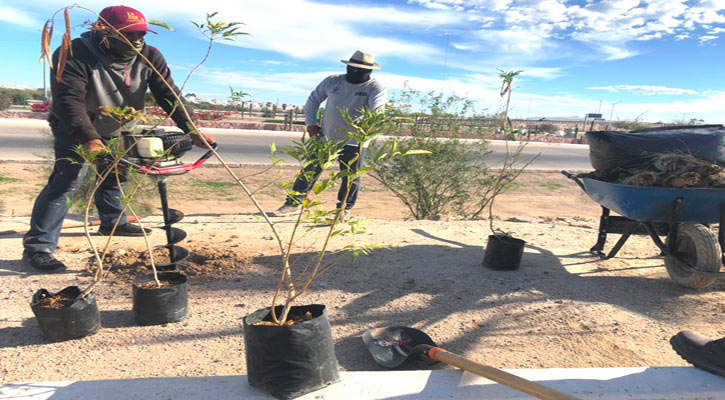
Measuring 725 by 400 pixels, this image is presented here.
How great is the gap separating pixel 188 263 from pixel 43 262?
919 millimetres

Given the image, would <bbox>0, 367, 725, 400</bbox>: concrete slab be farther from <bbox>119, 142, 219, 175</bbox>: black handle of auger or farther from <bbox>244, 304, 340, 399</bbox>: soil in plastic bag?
<bbox>119, 142, 219, 175</bbox>: black handle of auger

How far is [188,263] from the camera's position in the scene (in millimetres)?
3375

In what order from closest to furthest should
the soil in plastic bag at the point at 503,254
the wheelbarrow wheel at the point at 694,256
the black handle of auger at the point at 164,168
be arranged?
the black handle of auger at the point at 164,168 < the wheelbarrow wheel at the point at 694,256 < the soil in plastic bag at the point at 503,254

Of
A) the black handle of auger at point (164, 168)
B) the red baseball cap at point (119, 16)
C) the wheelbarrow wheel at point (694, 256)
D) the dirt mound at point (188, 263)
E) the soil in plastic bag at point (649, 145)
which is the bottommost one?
the dirt mound at point (188, 263)

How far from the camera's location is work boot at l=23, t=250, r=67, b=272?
120 inches

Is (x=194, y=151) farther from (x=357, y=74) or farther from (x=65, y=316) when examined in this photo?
(x=65, y=316)

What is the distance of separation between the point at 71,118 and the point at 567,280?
3550 millimetres

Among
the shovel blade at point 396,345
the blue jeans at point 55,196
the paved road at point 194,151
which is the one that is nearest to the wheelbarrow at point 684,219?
the shovel blade at point 396,345

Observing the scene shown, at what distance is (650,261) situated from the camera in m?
3.91

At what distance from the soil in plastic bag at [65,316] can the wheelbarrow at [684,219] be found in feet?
11.0

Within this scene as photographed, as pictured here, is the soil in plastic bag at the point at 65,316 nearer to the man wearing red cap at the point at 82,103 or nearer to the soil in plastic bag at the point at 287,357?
the man wearing red cap at the point at 82,103

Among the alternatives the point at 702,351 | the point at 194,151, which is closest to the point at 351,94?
the point at 702,351

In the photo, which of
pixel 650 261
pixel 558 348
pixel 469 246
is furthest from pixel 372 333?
pixel 650 261

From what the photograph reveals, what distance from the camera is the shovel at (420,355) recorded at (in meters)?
1.63
